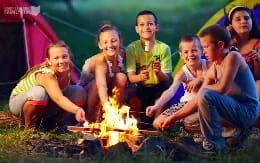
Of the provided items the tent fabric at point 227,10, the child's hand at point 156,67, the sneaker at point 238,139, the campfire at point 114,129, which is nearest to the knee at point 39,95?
the campfire at point 114,129

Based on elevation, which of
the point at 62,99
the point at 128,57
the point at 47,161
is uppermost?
the point at 128,57

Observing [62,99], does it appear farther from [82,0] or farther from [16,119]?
[82,0]

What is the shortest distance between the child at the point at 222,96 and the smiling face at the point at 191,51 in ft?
2.10

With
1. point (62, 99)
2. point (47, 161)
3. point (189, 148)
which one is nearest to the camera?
point (47, 161)

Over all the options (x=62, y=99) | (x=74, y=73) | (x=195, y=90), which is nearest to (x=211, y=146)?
(x=195, y=90)

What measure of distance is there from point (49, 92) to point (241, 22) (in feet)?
5.22

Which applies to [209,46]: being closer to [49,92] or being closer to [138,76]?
[138,76]

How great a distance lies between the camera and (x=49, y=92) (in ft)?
16.7

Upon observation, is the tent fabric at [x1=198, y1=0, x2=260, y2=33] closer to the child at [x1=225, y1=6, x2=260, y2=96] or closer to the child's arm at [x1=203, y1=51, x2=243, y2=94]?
the child at [x1=225, y1=6, x2=260, y2=96]

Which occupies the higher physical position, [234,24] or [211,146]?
[234,24]

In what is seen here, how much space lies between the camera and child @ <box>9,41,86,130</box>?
200 inches

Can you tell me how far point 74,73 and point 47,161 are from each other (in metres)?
2.83

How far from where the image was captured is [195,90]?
512 cm

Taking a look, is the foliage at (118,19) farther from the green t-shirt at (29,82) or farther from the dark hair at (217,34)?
the dark hair at (217,34)
